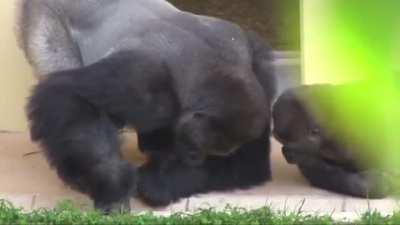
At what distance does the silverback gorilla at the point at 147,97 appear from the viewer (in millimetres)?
3666

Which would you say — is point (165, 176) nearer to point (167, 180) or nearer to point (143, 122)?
point (167, 180)

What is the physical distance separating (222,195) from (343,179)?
19.7 inches

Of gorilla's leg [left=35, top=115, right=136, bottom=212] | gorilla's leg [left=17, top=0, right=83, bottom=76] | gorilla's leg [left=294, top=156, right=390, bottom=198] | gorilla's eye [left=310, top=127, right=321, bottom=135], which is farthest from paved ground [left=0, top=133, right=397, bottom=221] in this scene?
gorilla's leg [left=17, top=0, right=83, bottom=76]

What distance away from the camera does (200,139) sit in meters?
3.85

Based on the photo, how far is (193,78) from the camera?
151 inches

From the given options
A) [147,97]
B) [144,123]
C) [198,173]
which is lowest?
[198,173]

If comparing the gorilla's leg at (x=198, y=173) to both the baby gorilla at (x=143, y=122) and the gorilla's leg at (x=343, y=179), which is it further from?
the gorilla's leg at (x=343, y=179)

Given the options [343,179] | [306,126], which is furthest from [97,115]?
[343,179]

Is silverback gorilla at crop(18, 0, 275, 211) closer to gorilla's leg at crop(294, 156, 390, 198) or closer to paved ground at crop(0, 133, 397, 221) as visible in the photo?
paved ground at crop(0, 133, 397, 221)

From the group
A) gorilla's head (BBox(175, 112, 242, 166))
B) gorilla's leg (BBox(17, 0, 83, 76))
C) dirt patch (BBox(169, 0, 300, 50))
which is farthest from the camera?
dirt patch (BBox(169, 0, 300, 50))

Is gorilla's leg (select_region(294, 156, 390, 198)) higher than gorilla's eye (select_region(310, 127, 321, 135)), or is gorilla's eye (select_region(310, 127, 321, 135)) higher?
gorilla's eye (select_region(310, 127, 321, 135))

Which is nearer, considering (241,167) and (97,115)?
(97,115)

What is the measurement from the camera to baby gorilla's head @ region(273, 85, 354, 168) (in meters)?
4.01

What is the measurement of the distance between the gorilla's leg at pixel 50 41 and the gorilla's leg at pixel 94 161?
22.7 inches
